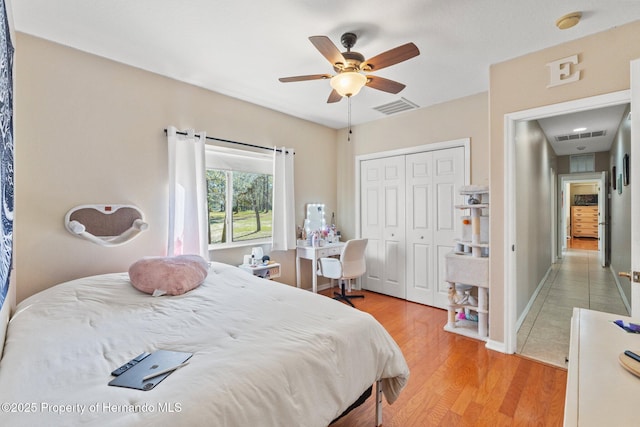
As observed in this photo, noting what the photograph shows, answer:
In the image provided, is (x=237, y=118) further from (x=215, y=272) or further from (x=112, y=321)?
(x=112, y=321)

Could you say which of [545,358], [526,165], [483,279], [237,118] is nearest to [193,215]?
[237,118]

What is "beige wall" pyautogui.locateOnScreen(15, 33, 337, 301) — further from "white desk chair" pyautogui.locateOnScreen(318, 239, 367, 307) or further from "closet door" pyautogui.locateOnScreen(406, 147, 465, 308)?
"closet door" pyautogui.locateOnScreen(406, 147, 465, 308)

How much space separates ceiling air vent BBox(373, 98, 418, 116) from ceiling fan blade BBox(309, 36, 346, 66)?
5.51ft

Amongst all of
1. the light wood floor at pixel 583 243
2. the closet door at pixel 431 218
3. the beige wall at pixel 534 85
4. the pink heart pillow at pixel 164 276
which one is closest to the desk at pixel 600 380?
the beige wall at pixel 534 85

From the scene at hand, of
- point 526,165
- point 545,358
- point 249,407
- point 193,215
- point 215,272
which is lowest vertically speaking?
point 545,358

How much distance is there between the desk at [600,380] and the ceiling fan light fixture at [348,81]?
1.88 m

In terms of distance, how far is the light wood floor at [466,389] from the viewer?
1.78 metres

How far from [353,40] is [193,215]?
2.16 meters

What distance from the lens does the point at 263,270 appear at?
334cm

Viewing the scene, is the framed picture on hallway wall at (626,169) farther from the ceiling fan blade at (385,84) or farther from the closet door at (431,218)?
the ceiling fan blade at (385,84)

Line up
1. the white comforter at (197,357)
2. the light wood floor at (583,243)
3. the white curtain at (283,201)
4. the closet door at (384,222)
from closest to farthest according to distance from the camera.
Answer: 1. the white comforter at (197,357)
2. the white curtain at (283,201)
3. the closet door at (384,222)
4. the light wood floor at (583,243)

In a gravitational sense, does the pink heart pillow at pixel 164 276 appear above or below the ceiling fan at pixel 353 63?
below

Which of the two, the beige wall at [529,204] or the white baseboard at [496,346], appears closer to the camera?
the white baseboard at [496,346]

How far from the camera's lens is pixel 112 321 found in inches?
62.7
